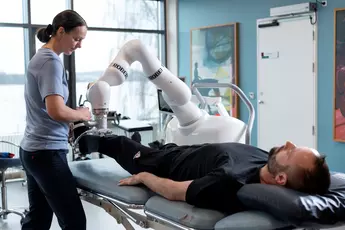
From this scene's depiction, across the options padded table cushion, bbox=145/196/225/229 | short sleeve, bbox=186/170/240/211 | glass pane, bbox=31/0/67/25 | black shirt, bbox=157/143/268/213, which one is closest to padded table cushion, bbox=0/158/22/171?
black shirt, bbox=157/143/268/213

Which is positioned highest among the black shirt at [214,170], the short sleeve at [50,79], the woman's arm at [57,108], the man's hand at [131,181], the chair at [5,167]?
the short sleeve at [50,79]

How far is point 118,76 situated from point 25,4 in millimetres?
3462

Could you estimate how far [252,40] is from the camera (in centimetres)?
539

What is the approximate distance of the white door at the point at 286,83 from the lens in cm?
475

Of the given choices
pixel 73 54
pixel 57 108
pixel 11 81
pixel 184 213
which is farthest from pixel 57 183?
pixel 73 54

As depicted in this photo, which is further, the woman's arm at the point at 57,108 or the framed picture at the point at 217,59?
the framed picture at the point at 217,59

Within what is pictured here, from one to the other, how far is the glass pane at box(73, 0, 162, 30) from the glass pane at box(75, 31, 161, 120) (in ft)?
0.43

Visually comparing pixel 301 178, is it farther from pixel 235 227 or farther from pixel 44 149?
pixel 44 149

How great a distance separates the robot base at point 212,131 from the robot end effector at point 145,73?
0.08 metres

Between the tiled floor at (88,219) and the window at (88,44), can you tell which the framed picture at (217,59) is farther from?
the tiled floor at (88,219)

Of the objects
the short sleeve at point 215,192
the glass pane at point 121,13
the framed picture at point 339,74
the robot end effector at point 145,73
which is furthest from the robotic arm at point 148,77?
the glass pane at point 121,13

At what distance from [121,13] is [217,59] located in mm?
1454

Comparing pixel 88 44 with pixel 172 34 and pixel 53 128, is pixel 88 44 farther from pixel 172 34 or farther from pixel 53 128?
pixel 53 128

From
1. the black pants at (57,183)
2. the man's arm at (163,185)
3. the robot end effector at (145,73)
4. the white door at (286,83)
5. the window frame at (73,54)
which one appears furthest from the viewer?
the window frame at (73,54)
